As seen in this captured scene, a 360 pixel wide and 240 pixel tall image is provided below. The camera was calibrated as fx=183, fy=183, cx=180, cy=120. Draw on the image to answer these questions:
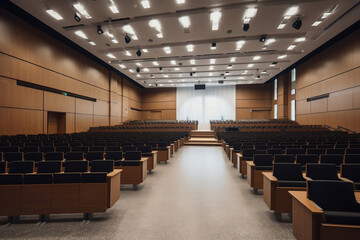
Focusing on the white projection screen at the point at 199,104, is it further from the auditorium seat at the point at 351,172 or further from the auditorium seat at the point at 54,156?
the auditorium seat at the point at 351,172

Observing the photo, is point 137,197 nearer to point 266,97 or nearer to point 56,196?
point 56,196

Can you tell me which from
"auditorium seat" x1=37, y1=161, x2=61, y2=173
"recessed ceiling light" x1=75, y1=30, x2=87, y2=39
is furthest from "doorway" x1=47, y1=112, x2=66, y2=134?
"auditorium seat" x1=37, y1=161, x2=61, y2=173

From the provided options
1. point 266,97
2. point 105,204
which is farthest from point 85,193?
point 266,97

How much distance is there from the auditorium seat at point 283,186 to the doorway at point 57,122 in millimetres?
12110

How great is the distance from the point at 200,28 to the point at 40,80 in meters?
9.02

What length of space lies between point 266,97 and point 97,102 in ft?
65.0

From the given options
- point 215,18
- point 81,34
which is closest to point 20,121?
point 81,34

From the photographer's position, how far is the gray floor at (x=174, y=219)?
255 cm

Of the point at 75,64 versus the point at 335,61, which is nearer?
the point at 335,61

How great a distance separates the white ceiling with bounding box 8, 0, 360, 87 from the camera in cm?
767

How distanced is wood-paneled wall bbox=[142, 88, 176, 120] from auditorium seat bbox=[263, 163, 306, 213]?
872 inches

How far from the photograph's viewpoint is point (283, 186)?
117 inches

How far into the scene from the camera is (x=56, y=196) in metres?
2.93

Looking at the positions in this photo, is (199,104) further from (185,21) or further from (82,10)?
(82,10)
